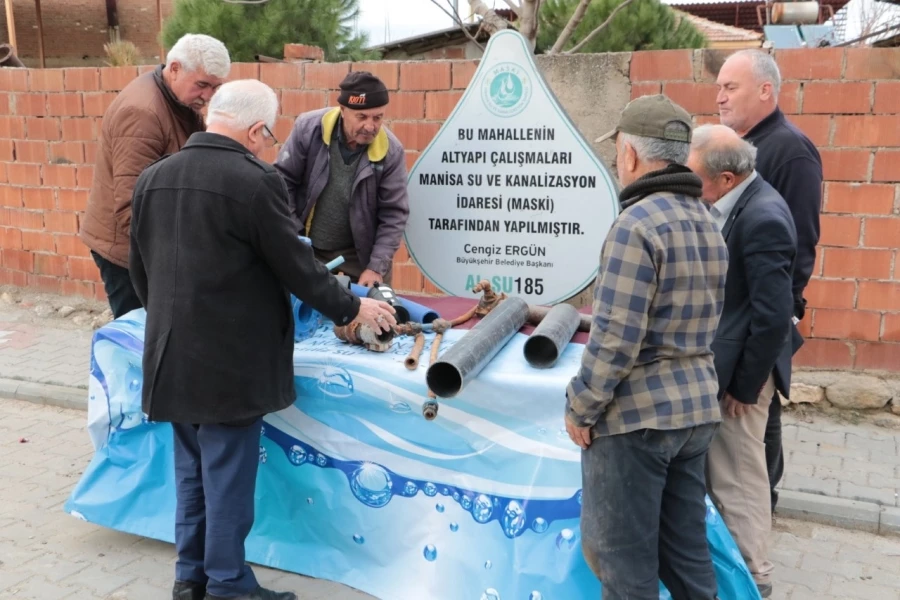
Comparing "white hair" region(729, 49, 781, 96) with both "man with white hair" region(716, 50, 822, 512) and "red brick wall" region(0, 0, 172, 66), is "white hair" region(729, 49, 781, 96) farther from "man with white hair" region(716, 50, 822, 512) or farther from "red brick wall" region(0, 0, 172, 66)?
"red brick wall" region(0, 0, 172, 66)

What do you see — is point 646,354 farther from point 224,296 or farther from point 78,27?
point 78,27

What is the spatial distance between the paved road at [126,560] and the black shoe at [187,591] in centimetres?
25

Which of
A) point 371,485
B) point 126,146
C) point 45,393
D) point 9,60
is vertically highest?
point 9,60

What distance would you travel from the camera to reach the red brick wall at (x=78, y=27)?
779 inches

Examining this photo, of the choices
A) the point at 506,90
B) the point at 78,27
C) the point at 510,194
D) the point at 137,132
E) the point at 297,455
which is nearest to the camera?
the point at 297,455

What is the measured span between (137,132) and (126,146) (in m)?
0.08

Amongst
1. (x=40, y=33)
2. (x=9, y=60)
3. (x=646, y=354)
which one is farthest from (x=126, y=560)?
(x=40, y=33)

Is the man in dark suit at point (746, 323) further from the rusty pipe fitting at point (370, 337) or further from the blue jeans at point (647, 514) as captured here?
the rusty pipe fitting at point (370, 337)

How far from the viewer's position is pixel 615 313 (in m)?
2.25

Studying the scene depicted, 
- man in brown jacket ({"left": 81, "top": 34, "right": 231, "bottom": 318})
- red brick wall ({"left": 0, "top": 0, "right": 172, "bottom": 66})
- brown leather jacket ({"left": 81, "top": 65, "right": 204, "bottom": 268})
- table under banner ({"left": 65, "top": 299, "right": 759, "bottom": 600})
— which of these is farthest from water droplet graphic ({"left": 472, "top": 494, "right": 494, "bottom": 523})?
red brick wall ({"left": 0, "top": 0, "right": 172, "bottom": 66})

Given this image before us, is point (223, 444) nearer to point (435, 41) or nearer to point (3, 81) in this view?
point (3, 81)

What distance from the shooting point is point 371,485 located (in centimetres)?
324

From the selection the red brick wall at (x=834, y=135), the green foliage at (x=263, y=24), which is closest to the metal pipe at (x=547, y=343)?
the red brick wall at (x=834, y=135)

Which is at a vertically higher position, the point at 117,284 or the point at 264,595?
the point at 117,284
